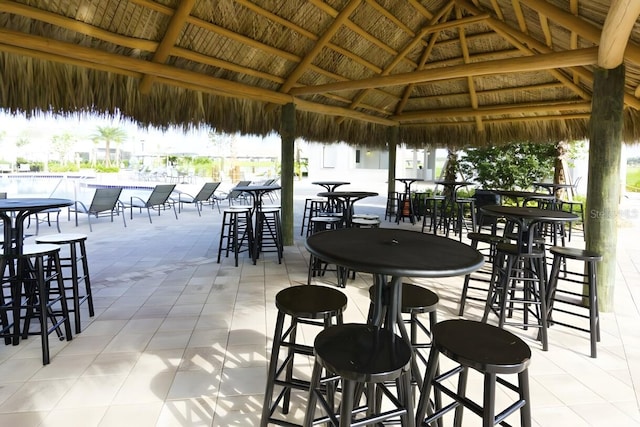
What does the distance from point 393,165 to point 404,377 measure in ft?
27.2

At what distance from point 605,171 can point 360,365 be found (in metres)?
3.19

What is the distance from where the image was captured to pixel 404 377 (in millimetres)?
1337

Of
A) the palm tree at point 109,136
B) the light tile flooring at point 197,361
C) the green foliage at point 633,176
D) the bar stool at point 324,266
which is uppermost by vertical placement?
the palm tree at point 109,136

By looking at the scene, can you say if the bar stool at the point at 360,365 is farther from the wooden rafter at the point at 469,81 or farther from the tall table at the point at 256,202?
the wooden rafter at the point at 469,81

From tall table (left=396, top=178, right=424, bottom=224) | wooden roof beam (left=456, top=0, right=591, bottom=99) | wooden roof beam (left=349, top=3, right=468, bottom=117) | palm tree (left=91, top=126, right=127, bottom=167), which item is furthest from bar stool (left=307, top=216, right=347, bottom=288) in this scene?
palm tree (left=91, top=126, right=127, bottom=167)

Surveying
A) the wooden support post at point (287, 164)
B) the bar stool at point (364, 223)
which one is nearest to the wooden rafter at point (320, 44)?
the wooden support post at point (287, 164)

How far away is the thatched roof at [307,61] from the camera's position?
3.57 metres

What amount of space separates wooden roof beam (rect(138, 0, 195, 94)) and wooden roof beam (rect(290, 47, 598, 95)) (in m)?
2.10

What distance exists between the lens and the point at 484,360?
1.25 metres

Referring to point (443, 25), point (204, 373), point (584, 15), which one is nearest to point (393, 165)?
point (443, 25)

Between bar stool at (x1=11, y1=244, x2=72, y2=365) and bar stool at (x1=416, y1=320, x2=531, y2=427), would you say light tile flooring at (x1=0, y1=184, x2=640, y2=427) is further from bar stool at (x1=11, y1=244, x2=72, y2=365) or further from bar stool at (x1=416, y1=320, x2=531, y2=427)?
bar stool at (x1=416, y1=320, x2=531, y2=427)

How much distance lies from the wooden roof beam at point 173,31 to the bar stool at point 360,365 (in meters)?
3.59

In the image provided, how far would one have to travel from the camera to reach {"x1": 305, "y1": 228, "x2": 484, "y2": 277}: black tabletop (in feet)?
4.33

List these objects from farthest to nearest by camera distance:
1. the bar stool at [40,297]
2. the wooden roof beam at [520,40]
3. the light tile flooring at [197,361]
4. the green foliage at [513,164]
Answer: the green foliage at [513,164], the wooden roof beam at [520,40], the bar stool at [40,297], the light tile flooring at [197,361]
